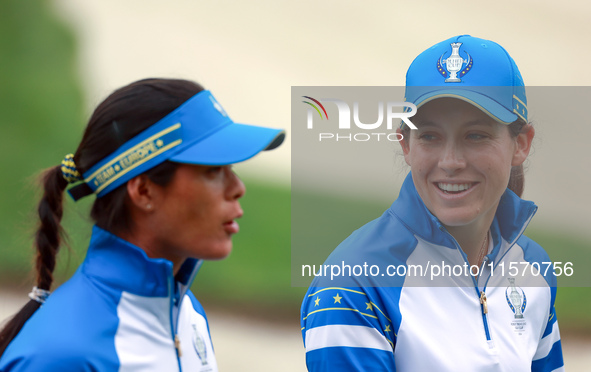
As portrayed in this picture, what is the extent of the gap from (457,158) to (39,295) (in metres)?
1.09

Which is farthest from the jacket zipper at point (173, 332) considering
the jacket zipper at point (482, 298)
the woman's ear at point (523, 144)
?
the woman's ear at point (523, 144)

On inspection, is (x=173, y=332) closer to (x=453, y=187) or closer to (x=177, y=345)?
(x=177, y=345)

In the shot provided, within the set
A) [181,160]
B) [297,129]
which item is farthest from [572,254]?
[181,160]

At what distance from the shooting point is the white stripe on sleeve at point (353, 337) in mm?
1743

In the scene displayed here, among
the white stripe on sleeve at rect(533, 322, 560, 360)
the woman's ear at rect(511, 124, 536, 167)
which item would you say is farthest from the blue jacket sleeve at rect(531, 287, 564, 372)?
the woman's ear at rect(511, 124, 536, 167)

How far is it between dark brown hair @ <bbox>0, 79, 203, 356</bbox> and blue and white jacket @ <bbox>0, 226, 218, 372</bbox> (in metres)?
0.06

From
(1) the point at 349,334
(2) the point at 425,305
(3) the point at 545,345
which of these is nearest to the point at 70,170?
(1) the point at 349,334

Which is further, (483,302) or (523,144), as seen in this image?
(523,144)

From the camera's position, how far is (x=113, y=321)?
1.45 m

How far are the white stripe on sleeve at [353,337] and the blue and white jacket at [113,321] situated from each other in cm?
29

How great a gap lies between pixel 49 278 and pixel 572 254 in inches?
222

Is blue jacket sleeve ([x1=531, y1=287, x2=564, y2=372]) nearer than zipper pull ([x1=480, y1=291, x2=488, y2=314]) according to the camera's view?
No

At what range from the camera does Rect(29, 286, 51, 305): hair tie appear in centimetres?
156

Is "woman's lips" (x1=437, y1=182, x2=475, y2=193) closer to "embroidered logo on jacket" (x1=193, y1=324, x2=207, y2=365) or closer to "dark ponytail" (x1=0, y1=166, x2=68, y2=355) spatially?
"embroidered logo on jacket" (x1=193, y1=324, x2=207, y2=365)
